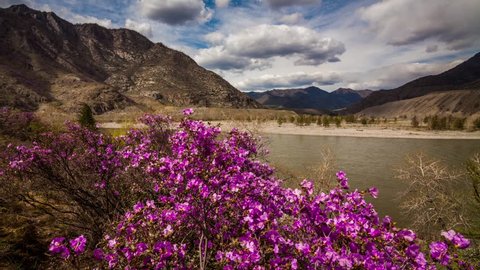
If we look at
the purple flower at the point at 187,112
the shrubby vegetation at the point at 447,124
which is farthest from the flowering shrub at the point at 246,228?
the shrubby vegetation at the point at 447,124

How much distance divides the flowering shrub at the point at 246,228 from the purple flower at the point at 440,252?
1 cm

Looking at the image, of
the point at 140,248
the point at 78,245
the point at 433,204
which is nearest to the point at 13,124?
the point at 78,245

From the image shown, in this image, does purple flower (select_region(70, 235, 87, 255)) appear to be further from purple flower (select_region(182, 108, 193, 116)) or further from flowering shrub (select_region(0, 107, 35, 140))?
flowering shrub (select_region(0, 107, 35, 140))

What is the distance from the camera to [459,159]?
51.5m

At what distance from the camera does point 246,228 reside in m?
4.64

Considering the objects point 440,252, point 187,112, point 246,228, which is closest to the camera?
point 440,252

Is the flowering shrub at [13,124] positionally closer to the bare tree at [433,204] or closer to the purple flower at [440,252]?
the purple flower at [440,252]

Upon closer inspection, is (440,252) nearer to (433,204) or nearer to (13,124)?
(433,204)

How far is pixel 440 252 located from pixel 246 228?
2.56 m

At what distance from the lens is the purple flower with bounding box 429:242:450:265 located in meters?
3.44

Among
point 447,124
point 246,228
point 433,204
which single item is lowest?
point 433,204

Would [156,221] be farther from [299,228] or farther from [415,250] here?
[415,250]

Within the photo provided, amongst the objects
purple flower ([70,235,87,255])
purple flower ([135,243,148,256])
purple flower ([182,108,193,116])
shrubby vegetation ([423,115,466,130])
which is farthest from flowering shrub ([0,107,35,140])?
shrubby vegetation ([423,115,466,130])

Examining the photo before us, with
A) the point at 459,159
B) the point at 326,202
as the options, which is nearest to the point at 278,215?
the point at 326,202
